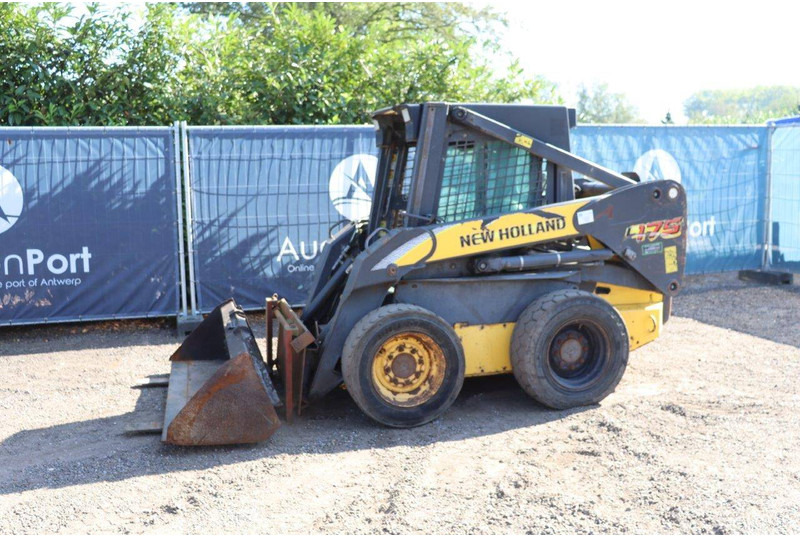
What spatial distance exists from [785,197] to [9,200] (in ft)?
32.2

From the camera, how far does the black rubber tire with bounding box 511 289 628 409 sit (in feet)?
19.4

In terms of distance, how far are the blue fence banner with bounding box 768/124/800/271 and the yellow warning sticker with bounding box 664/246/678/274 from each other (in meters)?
5.92

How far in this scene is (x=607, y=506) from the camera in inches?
173

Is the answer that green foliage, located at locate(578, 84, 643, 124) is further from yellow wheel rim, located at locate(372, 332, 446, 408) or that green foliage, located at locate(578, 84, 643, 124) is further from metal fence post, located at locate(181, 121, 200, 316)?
yellow wheel rim, located at locate(372, 332, 446, 408)

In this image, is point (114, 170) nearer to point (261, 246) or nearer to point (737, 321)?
point (261, 246)

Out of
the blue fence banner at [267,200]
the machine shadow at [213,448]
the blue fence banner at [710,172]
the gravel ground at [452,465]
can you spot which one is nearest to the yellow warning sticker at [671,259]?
the gravel ground at [452,465]

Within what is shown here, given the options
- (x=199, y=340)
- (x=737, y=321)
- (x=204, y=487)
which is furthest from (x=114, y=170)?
(x=737, y=321)

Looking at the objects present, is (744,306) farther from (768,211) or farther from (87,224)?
(87,224)

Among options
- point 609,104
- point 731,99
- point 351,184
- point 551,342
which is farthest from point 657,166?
point 731,99

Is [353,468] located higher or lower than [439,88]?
lower

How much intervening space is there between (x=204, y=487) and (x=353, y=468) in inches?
34.9

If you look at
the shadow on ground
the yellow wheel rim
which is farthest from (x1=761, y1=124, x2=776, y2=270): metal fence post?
the yellow wheel rim

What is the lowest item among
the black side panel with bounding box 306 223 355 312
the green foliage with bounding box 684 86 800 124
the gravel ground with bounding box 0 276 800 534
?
the gravel ground with bounding box 0 276 800 534

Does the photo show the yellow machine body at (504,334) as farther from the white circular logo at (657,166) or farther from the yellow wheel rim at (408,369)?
the white circular logo at (657,166)
